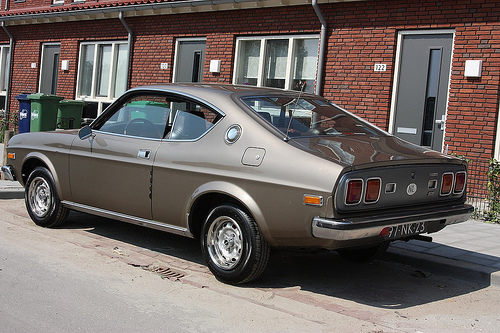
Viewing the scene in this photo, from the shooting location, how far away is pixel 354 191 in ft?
15.3

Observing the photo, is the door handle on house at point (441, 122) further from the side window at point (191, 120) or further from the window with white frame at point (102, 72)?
the window with white frame at point (102, 72)

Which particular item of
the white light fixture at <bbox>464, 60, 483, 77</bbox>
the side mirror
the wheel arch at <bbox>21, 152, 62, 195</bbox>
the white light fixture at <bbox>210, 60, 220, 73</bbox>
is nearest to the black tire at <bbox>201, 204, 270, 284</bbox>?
the side mirror

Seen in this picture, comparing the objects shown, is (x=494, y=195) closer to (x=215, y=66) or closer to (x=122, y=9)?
(x=215, y=66)

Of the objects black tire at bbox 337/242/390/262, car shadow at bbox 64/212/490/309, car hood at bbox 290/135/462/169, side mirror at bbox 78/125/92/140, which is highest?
car hood at bbox 290/135/462/169

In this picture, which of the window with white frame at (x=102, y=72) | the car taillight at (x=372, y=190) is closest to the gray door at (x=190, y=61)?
the window with white frame at (x=102, y=72)

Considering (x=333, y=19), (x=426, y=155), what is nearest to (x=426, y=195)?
(x=426, y=155)

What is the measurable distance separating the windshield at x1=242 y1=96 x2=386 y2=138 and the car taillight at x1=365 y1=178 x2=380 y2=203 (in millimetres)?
791

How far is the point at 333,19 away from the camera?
12.2 m

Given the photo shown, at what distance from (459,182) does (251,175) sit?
1.89m

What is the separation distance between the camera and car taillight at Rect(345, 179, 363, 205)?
15.1 ft

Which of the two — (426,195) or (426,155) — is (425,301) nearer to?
(426,195)

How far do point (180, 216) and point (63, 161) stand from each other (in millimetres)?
1892

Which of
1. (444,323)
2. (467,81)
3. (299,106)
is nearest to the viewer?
(444,323)

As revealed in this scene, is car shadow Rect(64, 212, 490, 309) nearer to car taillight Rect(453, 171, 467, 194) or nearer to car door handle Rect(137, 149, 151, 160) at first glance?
car taillight Rect(453, 171, 467, 194)
